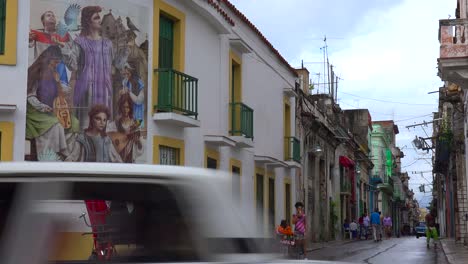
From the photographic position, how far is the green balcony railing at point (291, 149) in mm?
24203

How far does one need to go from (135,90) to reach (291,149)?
465 inches

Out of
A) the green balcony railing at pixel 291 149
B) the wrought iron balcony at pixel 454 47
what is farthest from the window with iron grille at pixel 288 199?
the wrought iron balcony at pixel 454 47

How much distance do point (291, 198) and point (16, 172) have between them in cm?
2209

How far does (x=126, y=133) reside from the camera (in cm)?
1337

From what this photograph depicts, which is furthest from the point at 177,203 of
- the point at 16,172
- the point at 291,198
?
the point at 291,198

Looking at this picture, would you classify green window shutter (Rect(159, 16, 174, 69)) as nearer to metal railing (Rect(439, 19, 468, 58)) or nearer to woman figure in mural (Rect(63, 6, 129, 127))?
woman figure in mural (Rect(63, 6, 129, 127))

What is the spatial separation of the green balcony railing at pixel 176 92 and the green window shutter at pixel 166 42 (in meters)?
0.49

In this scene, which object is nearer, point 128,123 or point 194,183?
point 194,183

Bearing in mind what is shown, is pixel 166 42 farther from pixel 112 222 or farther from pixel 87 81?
pixel 112 222

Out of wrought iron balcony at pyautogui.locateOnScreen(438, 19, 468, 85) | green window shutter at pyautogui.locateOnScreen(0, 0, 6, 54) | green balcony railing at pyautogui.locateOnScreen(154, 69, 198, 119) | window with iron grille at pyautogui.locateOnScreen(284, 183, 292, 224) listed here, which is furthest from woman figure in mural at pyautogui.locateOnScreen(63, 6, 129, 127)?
window with iron grille at pyautogui.locateOnScreen(284, 183, 292, 224)

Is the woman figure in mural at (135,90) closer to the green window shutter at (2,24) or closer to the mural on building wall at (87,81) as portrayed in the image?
the mural on building wall at (87,81)

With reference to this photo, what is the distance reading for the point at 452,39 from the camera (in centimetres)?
1697

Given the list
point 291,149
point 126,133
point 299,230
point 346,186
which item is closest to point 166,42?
point 126,133

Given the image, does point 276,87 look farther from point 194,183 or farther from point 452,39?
point 194,183
